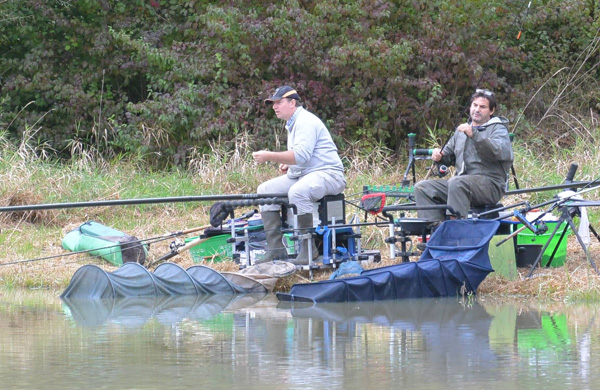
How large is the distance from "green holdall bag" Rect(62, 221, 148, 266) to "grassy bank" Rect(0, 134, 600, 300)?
0.34ft

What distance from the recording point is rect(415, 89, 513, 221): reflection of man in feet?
25.9

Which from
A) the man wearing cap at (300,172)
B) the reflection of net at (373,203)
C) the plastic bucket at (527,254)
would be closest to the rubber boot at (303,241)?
the man wearing cap at (300,172)

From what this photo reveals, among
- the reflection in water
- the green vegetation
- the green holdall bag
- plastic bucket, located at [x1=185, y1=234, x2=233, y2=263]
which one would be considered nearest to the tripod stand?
the reflection in water

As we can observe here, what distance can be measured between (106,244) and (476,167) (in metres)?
3.17

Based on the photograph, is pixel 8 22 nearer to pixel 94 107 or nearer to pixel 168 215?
pixel 94 107

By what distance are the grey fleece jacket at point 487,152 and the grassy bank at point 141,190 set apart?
0.87 meters

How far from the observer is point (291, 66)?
1450 cm

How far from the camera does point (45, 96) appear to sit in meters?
15.9

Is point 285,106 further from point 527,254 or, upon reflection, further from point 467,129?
point 527,254

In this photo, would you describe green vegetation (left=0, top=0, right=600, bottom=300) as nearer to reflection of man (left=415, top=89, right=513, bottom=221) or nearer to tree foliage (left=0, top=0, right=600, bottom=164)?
tree foliage (left=0, top=0, right=600, bottom=164)

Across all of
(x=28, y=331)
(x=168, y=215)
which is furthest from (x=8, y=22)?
(x=28, y=331)

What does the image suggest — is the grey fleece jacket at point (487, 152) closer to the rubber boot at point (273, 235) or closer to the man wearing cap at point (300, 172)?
the man wearing cap at point (300, 172)

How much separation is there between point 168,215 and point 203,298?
388 centimetres

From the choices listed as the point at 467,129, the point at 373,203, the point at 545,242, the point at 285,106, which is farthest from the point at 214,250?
the point at 545,242
